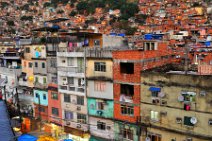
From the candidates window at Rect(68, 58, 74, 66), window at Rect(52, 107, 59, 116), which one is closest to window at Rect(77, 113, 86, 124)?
window at Rect(52, 107, 59, 116)

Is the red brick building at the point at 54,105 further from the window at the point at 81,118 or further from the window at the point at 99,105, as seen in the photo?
the window at the point at 99,105

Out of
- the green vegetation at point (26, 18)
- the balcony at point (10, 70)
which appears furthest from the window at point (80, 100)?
Answer: the green vegetation at point (26, 18)

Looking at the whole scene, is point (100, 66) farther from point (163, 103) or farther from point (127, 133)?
point (163, 103)

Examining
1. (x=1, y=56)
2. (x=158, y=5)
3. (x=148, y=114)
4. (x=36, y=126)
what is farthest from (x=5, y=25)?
(x=148, y=114)

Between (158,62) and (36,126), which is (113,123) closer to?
(158,62)

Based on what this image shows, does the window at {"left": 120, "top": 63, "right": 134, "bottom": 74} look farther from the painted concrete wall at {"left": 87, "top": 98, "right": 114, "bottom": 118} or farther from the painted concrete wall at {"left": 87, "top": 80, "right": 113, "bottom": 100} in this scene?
the painted concrete wall at {"left": 87, "top": 98, "right": 114, "bottom": 118}

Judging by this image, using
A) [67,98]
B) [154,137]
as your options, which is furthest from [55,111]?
[154,137]

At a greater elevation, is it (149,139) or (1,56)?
(1,56)
